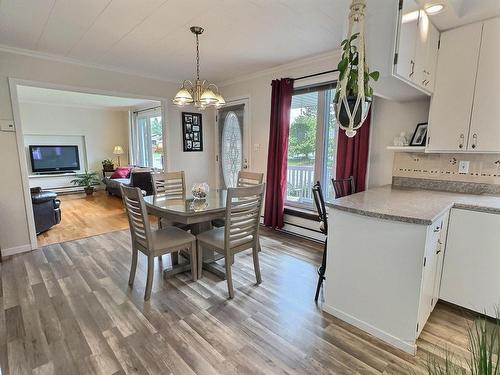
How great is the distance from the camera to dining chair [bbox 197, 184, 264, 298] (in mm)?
2219

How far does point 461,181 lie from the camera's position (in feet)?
7.89

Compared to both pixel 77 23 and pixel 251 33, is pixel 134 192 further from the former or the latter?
pixel 251 33

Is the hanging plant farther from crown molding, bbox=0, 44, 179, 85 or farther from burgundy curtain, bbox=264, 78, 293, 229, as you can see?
crown molding, bbox=0, 44, 179, 85

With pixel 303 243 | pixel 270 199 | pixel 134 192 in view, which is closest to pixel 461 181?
pixel 303 243

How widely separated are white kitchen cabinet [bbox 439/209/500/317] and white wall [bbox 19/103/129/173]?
8328 millimetres

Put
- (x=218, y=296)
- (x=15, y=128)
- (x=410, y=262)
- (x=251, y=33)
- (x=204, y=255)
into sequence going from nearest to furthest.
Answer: (x=410, y=262) < (x=218, y=296) < (x=251, y=33) < (x=204, y=255) < (x=15, y=128)

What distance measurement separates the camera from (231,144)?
4754 mm

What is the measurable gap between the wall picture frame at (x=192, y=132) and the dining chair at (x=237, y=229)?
261 cm

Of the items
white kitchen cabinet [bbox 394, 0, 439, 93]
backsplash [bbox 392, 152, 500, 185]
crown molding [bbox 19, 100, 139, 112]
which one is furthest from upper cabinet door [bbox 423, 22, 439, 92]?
crown molding [bbox 19, 100, 139, 112]

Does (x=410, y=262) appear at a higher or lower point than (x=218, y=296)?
higher

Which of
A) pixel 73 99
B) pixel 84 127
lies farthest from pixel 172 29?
pixel 84 127

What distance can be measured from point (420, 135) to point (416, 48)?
2.92 ft

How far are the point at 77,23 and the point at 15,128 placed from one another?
155cm

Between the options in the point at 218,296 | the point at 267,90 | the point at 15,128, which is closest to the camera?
the point at 218,296
